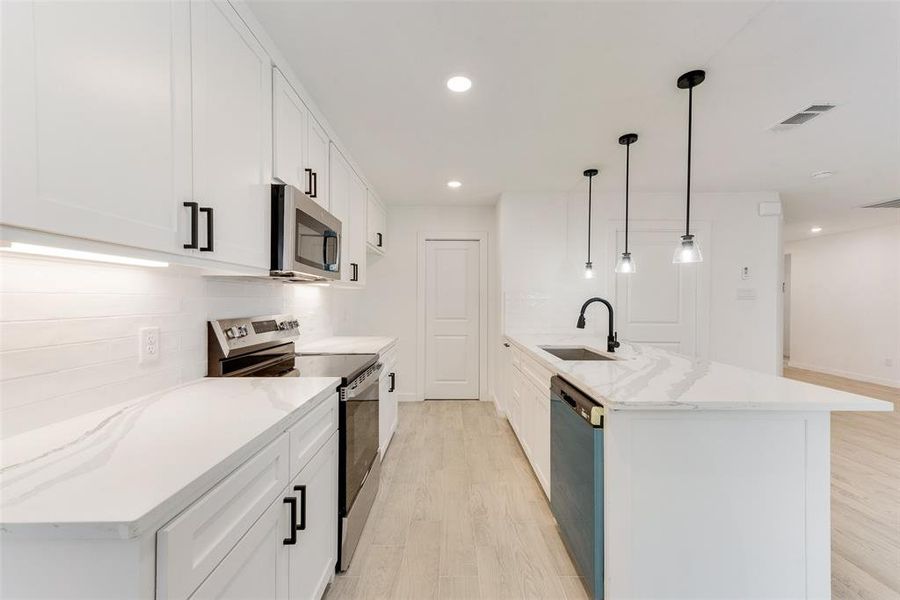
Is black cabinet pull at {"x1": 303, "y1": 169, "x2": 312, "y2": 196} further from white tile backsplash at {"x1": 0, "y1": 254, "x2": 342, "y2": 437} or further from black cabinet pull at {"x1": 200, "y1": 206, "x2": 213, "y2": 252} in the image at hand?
black cabinet pull at {"x1": 200, "y1": 206, "x2": 213, "y2": 252}

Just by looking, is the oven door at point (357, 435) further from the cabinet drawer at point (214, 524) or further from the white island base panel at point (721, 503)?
the white island base panel at point (721, 503)

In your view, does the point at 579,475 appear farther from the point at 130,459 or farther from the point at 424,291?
the point at 424,291

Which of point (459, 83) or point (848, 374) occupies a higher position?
point (459, 83)

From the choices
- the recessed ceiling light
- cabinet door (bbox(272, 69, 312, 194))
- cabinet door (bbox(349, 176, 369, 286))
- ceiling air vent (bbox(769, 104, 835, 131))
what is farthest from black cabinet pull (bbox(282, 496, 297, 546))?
ceiling air vent (bbox(769, 104, 835, 131))

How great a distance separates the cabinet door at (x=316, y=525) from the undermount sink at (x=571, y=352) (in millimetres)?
1860

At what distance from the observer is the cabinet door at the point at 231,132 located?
1.16 metres

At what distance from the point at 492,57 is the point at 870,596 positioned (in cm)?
287

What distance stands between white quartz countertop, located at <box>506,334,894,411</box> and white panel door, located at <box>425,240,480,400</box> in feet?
7.93

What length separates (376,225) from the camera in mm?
3879

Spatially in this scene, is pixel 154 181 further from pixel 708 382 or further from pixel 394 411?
pixel 394 411

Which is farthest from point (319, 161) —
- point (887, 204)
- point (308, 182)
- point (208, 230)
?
point (887, 204)

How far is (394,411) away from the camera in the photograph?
130 inches

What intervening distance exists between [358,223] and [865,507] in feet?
12.8

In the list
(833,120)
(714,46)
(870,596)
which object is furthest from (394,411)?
(833,120)
